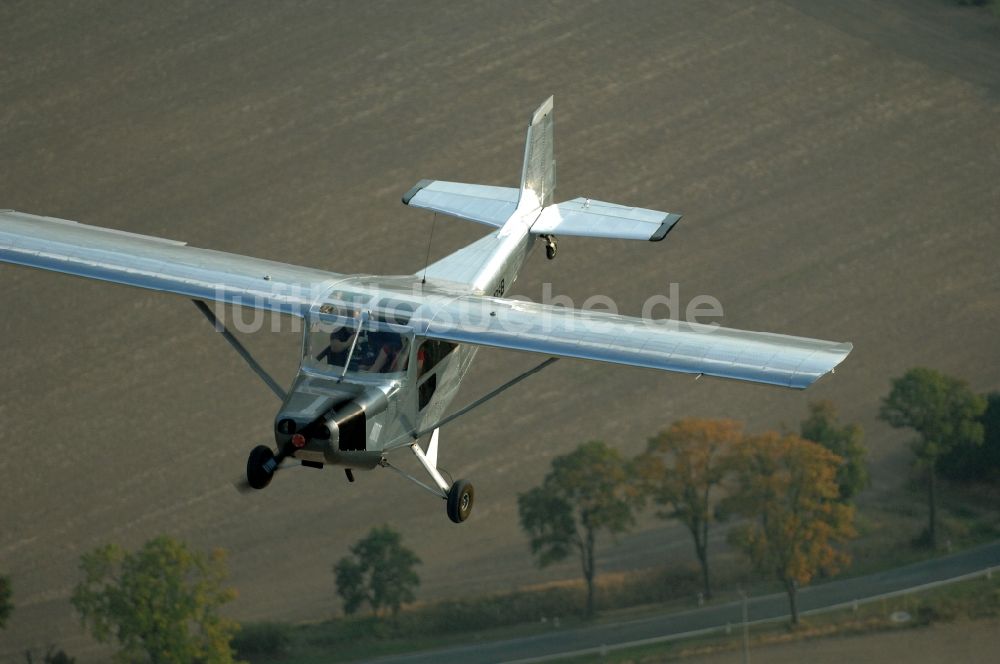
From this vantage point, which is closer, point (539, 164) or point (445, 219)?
point (539, 164)

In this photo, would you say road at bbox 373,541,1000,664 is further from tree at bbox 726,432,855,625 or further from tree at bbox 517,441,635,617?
tree at bbox 517,441,635,617

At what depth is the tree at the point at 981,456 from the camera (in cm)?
7900

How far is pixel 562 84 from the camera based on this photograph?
9569cm

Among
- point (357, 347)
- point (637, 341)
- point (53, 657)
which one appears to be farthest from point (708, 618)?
point (357, 347)

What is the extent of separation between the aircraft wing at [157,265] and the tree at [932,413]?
45.1 m

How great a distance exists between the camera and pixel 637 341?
33.9 m

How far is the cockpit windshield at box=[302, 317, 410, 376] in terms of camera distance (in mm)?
32750

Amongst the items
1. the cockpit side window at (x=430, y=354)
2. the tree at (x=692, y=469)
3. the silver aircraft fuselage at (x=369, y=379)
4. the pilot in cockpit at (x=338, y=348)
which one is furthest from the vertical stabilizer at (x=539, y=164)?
the tree at (x=692, y=469)

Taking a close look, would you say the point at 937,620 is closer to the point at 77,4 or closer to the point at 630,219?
the point at 630,219

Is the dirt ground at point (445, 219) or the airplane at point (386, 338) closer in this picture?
the airplane at point (386, 338)

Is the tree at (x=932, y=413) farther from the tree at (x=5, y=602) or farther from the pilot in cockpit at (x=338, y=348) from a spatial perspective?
the pilot in cockpit at (x=338, y=348)

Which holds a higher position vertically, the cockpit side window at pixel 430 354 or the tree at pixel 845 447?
the tree at pixel 845 447

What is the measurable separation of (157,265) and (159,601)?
33087mm

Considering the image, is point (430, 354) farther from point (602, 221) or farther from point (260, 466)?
point (602, 221)
